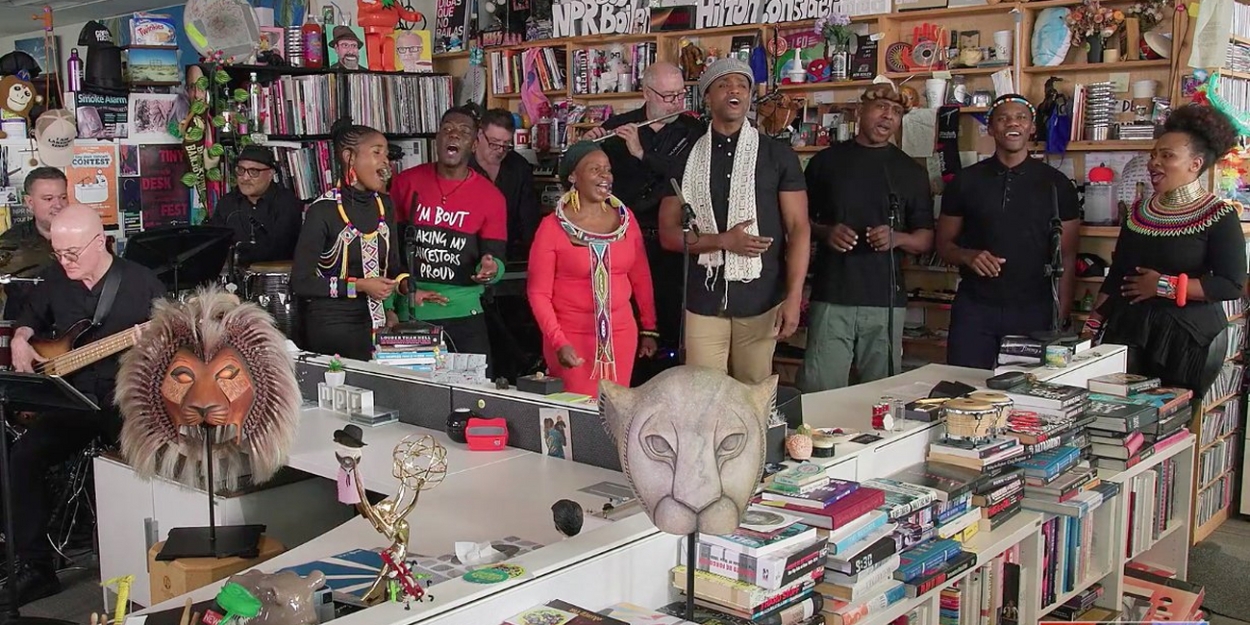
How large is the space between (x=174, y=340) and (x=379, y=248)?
1.73 metres

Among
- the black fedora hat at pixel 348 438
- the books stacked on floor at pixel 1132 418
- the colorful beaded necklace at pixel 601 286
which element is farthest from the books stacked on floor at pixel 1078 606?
the black fedora hat at pixel 348 438

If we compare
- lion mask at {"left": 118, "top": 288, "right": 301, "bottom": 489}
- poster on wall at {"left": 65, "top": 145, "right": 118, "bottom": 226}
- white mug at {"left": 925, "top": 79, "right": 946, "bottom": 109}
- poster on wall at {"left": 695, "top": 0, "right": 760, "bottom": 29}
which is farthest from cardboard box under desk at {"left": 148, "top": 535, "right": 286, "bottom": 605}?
poster on wall at {"left": 695, "top": 0, "right": 760, "bottom": 29}

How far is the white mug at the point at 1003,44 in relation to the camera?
5242 millimetres

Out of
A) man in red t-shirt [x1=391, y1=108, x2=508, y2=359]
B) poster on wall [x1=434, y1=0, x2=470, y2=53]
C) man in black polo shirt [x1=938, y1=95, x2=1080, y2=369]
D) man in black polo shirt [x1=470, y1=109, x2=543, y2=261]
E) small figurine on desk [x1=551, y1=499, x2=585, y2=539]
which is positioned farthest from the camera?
poster on wall [x1=434, y1=0, x2=470, y2=53]

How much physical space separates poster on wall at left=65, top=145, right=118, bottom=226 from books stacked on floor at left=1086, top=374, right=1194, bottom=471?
4.84 m

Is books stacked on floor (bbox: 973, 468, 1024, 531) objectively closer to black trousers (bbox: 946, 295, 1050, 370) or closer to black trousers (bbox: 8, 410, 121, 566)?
black trousers (bbox: 946, 295, 1050, 370)

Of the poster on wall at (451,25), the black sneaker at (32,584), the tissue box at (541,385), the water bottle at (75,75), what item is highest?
the poster on wall at (451,25)

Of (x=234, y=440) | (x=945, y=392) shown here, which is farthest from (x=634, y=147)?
(x=234, y=440)

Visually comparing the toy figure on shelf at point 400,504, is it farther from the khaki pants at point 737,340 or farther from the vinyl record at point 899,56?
the vinyl record at point 899,56

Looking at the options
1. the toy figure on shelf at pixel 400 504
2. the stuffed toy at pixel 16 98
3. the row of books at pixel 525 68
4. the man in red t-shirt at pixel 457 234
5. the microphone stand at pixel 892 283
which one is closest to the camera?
the toy figure on shelf at pixel 400 504

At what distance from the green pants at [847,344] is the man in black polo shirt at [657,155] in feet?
2.09

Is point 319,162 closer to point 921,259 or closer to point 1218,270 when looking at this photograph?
point 921,259

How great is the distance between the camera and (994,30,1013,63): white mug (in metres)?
5.24

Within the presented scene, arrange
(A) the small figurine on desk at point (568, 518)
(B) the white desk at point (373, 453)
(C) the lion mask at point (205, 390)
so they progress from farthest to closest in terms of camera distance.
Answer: (B) the white desk at point (373, 453)
(C) the lion mask at point (205, 390)
(A) the small figurine on desk at point (568, 518)
